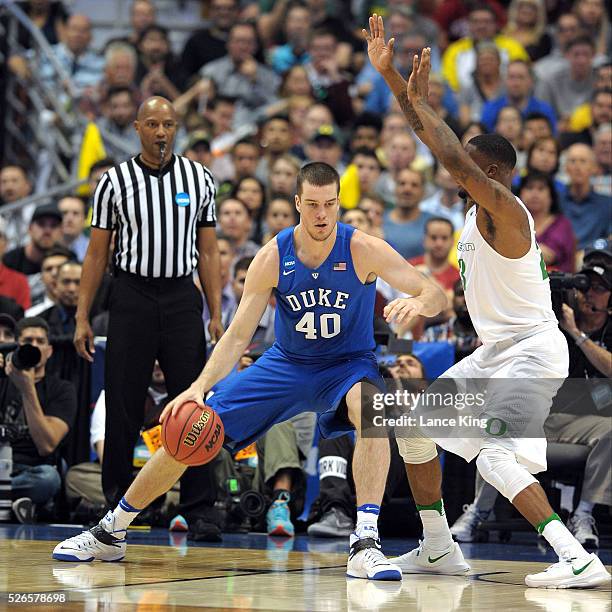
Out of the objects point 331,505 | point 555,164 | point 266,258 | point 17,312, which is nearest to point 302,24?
point 555,164

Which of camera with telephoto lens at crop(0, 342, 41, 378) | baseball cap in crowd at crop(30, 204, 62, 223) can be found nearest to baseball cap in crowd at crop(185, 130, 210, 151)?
baseball cap in crowd at crop(30, 204, 62, 223)

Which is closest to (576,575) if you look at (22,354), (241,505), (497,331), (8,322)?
(497,331)

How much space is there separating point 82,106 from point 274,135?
267 centimetres

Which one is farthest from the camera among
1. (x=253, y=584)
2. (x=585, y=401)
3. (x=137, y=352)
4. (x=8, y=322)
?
(x=8, y=322)

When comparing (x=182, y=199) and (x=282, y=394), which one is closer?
(x=282, y=394)

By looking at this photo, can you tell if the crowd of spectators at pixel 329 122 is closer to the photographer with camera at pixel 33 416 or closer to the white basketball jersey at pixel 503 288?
the photographer with camera at pixel 33 416

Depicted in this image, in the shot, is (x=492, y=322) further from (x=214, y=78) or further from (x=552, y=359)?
(x=214, y=78)

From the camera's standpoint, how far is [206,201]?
7.70 m

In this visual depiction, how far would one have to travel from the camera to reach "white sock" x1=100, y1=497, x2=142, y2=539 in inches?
248

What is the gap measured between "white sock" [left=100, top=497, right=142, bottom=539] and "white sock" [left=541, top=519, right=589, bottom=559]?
2022 millimetres

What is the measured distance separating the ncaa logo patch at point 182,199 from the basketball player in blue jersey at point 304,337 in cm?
141

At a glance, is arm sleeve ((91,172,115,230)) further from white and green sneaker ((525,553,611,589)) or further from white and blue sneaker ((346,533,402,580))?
white and green sneaker ((525,553,611,589))

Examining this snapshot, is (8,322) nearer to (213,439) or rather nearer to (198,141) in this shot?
(213,439)

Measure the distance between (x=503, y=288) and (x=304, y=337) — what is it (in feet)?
3.37
